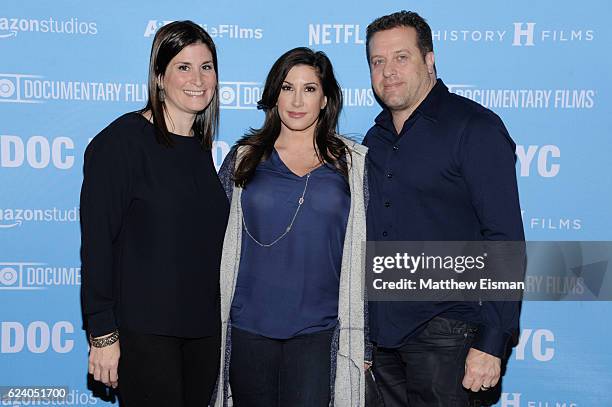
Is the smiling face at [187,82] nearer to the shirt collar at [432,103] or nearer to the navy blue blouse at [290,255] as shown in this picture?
the navy blue blouse at [290,255]

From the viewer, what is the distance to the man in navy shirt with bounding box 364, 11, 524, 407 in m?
2.01

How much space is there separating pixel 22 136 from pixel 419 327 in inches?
77.5

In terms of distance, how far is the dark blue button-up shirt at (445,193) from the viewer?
6.57ft

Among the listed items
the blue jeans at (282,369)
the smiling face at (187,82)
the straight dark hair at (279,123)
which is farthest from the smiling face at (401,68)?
the blue jeans at (282,369)

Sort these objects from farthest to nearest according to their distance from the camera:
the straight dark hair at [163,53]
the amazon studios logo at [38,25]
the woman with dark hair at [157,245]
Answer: the amazon studios logo at [38,25] → the straight dark hair at [163,53] → the woman with dark hair at [157,245]

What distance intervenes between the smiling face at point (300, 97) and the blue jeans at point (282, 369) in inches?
30.0

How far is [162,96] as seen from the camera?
2.15 m

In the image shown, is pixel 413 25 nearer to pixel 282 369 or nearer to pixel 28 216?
pixel 282 369

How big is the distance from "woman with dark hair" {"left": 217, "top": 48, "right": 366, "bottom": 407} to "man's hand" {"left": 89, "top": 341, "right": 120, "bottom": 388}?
0.39 metres

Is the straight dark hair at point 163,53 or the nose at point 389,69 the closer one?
the straight dark hair at point 163,53

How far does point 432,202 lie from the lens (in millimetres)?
2125

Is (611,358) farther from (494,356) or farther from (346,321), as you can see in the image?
(346,321)

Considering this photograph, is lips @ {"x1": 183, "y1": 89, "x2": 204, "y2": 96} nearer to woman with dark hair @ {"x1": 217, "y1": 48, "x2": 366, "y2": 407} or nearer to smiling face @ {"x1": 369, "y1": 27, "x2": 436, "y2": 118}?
woman with dark hair @ {"x1": 217, "y1": 48, "x2": 366, "y2": 407}

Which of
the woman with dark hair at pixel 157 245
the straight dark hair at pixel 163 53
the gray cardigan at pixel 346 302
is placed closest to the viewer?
the woman with dark hair at pixel 157 245
